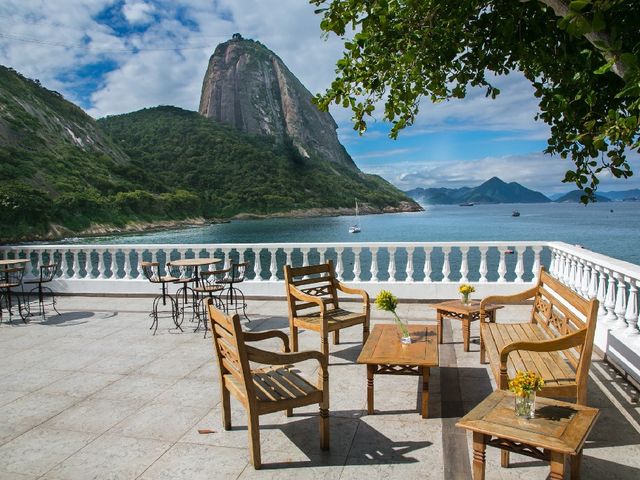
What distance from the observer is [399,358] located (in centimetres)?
384

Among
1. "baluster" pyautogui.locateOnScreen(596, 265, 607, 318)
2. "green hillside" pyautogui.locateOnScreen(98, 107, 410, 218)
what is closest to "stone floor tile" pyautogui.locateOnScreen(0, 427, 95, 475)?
"baluster" pyautogui.locateOnScreen(596, 265, 607, 318)

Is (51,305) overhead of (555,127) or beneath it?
beneath

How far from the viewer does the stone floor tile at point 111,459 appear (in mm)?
3062

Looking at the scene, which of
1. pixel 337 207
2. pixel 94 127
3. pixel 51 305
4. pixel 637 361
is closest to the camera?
pixel 637 361

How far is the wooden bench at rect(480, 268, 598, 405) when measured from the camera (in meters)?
3.07

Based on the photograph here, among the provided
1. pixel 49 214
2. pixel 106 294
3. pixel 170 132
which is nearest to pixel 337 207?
pixel 170 132

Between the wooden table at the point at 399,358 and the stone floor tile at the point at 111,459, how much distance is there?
167cm

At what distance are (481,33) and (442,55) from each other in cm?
40

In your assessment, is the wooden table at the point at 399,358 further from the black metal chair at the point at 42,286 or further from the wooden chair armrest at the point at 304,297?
the black metal chair at the point at 42,286

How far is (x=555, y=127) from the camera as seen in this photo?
12.7 feet

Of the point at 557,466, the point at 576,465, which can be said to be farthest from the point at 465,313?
the point at 557,466

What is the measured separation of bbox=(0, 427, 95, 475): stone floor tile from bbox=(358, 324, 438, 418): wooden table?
7.43 ft

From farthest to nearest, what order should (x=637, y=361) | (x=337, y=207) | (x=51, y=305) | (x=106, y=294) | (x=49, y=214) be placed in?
1. (x=337, y=207)
2. (x=49, y=214)
3. (x=106, y=294)
4. (x=51, y=305)
5. (x=637, y=361)

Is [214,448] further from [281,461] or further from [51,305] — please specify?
[51,305]
